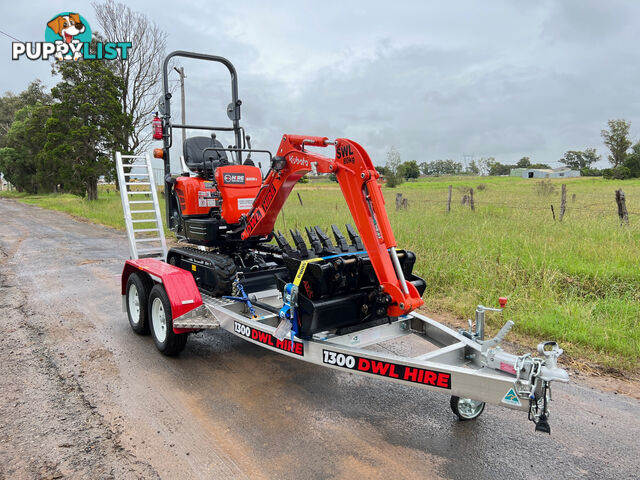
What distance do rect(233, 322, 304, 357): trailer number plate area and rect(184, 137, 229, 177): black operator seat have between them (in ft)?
7.78

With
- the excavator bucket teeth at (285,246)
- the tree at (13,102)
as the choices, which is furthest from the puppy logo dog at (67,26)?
the tree at (13,102)

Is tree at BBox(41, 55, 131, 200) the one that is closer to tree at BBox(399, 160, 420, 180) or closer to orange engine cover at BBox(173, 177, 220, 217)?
orange engine cover at BBox(173, 177, 220, 217)

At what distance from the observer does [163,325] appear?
16.8 ft

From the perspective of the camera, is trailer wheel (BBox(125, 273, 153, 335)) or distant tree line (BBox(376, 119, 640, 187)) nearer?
trailer wheel (BBox(125, 273, 153, 335))

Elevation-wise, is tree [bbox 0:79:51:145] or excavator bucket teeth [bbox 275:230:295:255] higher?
tree [bbox 0:79:51:145]

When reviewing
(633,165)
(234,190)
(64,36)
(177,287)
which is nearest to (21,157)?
(64,36)

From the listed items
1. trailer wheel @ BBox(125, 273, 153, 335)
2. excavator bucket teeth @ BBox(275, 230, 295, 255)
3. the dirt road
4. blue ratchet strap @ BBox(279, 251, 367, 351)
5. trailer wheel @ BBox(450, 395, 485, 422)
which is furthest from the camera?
trailer wheel @ BBox(125, 273, 153, 335)

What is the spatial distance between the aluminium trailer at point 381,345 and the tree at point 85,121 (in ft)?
86.5

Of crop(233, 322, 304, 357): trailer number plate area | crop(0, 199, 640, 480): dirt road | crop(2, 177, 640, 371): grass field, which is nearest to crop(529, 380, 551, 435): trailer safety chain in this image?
crop(0, 199, 640, 480): dirt road

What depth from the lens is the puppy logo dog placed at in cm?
1878

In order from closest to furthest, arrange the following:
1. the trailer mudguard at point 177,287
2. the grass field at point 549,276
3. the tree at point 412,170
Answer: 1. the trailer mudguard at point 177,287
2. the grass field at point 549,276
3. the tree at point 412,170

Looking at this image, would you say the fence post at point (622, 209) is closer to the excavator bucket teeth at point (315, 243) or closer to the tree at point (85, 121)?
the excavator bucket teeth at point (315, 243)

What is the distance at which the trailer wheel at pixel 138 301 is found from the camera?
17.7 ft

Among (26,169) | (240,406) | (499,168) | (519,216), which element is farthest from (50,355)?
(499,168)
